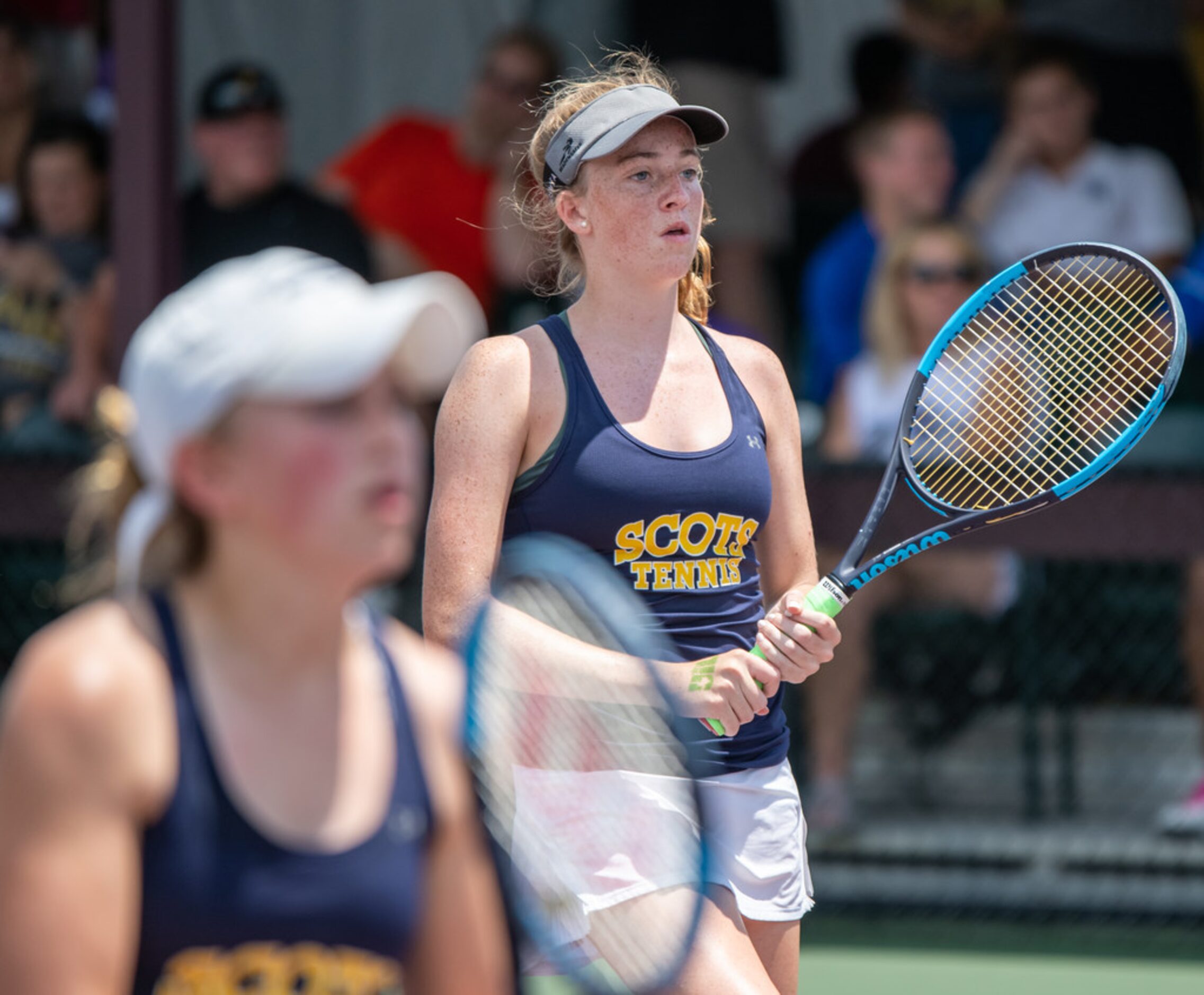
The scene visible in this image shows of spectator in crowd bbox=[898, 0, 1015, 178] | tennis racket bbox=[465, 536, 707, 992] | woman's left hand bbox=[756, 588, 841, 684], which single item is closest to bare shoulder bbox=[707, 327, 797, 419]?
woman's left hand bbox=[756, 588, 841, 684]

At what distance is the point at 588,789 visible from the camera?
222 centimetres

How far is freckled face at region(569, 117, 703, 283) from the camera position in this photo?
272cm

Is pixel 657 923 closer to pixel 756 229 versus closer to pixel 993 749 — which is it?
pixel 993 749

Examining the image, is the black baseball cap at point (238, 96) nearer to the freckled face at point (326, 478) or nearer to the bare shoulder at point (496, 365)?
the bare shoulder at point (496, 365)

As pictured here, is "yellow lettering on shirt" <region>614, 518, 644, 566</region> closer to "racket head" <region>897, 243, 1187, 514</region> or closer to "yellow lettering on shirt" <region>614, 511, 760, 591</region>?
"yellow lettering on shirt" <region>614, 511, 760, 591</region>

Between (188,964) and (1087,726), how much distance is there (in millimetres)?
4452

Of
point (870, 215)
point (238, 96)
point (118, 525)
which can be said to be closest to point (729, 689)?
point (118, 525)

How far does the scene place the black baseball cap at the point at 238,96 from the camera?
19.4 ft

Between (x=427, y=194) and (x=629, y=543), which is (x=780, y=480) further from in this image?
(x=427, y=194)

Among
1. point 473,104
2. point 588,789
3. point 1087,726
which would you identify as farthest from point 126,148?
point 588,789

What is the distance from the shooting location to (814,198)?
6.85 meters

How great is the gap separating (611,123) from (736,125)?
12.4 ft

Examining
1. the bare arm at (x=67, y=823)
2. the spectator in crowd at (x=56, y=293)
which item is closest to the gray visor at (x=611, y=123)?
the bare arm at (x=67, y=823)

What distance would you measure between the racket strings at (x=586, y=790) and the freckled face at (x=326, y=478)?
27 centimetres
